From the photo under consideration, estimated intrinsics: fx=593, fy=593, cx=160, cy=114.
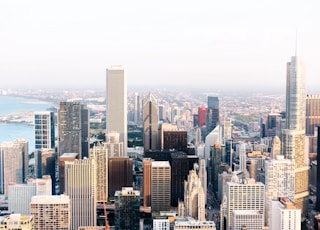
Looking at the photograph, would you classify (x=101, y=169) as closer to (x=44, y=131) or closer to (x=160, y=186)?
(x=160, y=186)

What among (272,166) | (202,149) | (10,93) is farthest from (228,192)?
(10,93)

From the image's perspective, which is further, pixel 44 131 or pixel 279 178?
pixel 44 131

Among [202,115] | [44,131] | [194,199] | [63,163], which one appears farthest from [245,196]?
[44,131]

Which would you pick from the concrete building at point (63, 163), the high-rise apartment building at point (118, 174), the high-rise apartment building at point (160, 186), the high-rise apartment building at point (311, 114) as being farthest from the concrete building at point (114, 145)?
the high-rise apartment building at point (311, 114)

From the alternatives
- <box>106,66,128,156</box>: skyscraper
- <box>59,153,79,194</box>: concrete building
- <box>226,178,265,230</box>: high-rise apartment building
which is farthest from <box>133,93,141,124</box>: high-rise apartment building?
<box>226,178,265,230</box>: high-rise apartment building

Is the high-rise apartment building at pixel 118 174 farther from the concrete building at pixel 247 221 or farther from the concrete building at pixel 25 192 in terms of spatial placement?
the concrete building at pixel 247 221

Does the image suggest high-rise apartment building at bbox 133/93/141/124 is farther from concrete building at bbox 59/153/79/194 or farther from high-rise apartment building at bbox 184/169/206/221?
high-rise apartment building at bbox 184/169/206/221
